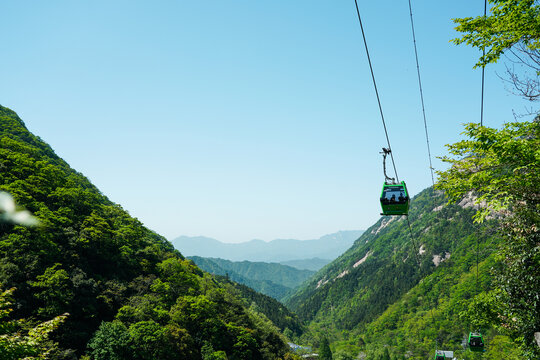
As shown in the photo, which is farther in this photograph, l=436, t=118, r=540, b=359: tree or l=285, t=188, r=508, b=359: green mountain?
l=285, t=188, r=508, b=359: green mountain

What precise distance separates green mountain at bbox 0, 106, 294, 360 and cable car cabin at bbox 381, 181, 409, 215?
2844 centimetres

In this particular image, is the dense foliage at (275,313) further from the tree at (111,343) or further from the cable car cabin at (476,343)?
the cable car cabin at (476,343)

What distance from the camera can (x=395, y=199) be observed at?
631 inches

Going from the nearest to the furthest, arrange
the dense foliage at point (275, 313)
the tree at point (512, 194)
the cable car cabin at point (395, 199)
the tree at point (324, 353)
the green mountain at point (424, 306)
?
the tree at point (512, 194), the cable car cabin at point (395, 199), the tree at point (324, 353), the green mountain at point (424, 306), the dense foliage at point (275, 313)

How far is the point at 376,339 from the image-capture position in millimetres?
143750

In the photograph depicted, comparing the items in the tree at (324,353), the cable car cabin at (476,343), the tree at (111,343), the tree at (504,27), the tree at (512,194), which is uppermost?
the tree at (504,27)

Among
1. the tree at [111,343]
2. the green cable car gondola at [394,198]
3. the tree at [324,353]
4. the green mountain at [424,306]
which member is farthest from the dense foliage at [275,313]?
the green cable car gondola at [394,198]

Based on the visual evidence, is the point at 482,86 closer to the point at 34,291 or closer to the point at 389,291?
the point at 34,291

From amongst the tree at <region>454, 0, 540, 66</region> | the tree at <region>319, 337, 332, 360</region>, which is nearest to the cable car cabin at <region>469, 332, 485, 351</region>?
the tree at <region>454, 0, 540, 66</region>

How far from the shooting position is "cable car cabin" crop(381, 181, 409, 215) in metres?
15.9

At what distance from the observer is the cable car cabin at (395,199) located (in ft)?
52.1

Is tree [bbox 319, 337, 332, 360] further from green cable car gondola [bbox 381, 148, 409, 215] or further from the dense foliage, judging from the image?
green cable car gondola [bbox 381, 148, 409, 215]

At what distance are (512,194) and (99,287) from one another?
48378mm

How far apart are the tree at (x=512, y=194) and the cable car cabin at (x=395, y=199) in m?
3.27
